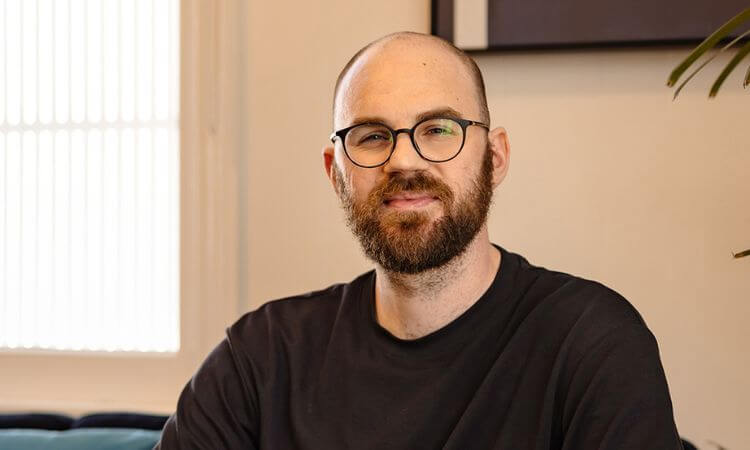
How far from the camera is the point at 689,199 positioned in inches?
63.2

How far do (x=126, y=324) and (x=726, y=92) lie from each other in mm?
1343

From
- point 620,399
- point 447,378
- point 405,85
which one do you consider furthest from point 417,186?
point 620,399

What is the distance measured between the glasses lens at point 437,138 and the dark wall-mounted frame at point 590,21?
1.47 ft

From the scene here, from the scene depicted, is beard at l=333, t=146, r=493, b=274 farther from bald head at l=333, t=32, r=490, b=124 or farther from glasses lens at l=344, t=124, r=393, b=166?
bald head at l=333, t=32, r=490, b=124

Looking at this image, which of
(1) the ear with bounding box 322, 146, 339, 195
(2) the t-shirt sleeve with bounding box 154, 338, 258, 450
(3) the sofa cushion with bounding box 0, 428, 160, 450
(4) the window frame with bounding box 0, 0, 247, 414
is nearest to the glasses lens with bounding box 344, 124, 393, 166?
(1) the ear with bounding box 322, 146, 339, 195

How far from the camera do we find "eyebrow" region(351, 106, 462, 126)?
1261mm

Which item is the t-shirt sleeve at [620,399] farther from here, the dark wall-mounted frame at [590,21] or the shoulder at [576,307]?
the dark wall-mounted frame at [590,21]

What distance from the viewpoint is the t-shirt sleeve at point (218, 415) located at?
1.32m

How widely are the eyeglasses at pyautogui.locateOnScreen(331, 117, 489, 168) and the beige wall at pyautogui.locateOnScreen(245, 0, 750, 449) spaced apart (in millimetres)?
402

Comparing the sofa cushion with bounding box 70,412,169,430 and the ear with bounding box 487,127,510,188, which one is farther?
the sofa cushion with bounding box 70,412,169,430

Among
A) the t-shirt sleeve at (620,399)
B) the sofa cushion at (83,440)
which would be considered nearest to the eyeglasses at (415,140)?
the t-shirt sleeve at (620,399)

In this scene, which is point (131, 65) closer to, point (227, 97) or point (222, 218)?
point (227, 97)

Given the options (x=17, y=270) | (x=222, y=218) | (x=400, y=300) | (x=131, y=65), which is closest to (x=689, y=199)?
(x=400, y=300)

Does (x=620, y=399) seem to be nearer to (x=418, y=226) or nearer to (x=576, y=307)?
(x=576, y=307)
